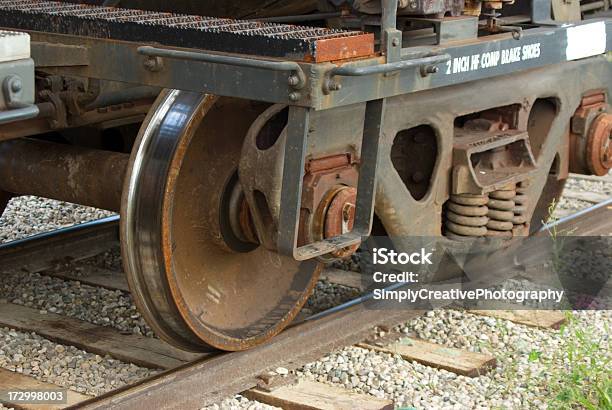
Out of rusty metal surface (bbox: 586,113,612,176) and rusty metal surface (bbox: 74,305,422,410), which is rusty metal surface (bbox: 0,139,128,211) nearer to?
rusty metal surface (bbox: 74,305,422,410)

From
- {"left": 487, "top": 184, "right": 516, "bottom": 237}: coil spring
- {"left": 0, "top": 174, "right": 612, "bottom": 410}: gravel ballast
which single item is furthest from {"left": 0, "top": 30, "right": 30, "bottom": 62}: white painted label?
{"left": 487, "top": 184, "right": 516, "bottom": 237}: coil spring

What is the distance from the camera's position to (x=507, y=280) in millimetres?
5504

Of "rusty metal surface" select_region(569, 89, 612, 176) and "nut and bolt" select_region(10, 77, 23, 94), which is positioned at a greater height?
"nut and bolt" select_region(10, 77, 23, 94)

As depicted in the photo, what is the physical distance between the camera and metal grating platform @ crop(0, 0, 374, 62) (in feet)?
11.1

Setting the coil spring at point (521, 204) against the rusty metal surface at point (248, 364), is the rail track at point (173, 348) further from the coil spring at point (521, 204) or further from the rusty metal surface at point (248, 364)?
the coil spring at point (521, 204)

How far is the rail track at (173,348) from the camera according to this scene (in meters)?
3.93

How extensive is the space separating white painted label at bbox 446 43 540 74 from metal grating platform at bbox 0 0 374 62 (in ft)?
2.01

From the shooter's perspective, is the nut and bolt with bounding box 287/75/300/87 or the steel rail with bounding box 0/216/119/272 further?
the steel rail with bounding box 0/216/119/272

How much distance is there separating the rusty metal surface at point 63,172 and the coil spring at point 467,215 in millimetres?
1383

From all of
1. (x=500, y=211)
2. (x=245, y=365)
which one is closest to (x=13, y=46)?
(x=245, y=365)

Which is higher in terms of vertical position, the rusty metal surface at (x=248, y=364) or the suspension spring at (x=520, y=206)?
the suspension spring at (x=520, y=206)

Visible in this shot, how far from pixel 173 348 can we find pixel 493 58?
1.71 meters

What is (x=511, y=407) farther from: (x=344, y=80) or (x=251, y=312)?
(x=344, y=80)

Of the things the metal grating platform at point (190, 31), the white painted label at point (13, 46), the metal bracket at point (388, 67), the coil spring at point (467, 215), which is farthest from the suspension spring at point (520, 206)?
the white painted label at point (13, 46)
